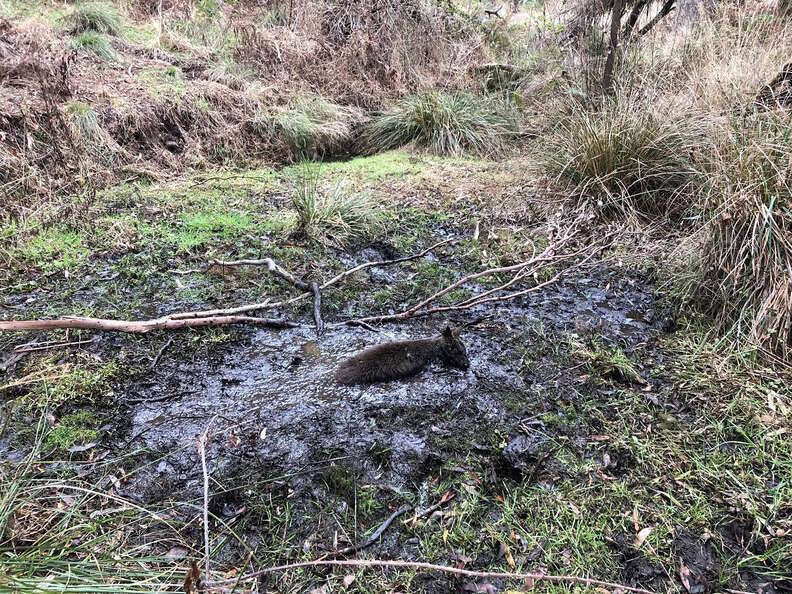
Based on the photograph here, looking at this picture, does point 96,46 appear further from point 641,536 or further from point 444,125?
point 641,536

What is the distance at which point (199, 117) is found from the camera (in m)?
5.44

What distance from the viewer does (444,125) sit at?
5770 mm

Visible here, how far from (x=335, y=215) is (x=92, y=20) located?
17.9ft

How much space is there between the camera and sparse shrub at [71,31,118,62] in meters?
6.01

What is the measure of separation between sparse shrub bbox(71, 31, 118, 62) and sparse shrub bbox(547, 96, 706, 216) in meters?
5.79

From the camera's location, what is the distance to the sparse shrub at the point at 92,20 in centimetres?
646

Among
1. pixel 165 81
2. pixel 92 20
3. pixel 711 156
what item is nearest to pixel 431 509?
pixel 711 156

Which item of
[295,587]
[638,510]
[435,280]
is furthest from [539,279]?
[295,587]

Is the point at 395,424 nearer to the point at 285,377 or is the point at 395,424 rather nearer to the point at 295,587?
the point at 285,377

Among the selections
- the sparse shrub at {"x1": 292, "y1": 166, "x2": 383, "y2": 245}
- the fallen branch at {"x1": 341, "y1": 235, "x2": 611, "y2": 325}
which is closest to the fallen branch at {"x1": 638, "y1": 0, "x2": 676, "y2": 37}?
the fallen branch at {"x1": 341, "y1": 235, "x2": 611, "y2": 325}

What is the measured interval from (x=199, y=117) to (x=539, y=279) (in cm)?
432

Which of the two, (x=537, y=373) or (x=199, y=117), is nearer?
(x=537, y=373)

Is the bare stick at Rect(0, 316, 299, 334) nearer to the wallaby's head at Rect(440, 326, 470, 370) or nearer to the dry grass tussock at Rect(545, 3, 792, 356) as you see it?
the wallaby's head at Rect(440, 326, 470, 370)

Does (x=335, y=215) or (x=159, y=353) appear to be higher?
(x=335, y=215)
